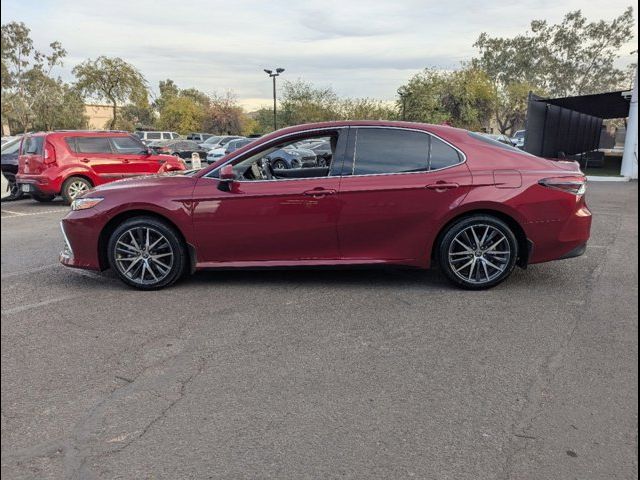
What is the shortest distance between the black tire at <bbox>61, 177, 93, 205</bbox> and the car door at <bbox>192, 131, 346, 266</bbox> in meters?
7.56

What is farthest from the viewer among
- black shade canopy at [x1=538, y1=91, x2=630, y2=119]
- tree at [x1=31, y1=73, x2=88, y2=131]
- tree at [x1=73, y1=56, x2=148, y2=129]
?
tree at [x1=73, y1=56, x2=148, y2=129]

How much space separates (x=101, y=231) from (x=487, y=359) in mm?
3768

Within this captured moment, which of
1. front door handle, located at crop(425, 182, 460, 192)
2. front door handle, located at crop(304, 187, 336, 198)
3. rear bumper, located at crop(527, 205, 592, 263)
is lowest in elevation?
rear bumper, located at crop(527, 205, 592, 263)

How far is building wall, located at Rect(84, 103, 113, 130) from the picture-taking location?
3497cm

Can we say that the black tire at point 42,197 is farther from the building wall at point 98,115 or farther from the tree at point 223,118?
the tree at point 223,118

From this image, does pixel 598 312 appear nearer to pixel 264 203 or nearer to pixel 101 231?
pixel 264 203

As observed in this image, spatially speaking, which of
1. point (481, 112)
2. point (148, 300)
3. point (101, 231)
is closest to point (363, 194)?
point (148, 300)

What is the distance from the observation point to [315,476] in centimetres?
240

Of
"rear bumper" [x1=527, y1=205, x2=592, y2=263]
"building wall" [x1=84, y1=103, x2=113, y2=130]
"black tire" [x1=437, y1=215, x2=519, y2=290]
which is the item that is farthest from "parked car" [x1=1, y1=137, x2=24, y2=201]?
"building wall" [x1=84, y1=103, x2=113, y2=130]

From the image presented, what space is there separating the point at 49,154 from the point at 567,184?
10.3 meters

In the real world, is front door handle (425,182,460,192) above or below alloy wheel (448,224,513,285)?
above

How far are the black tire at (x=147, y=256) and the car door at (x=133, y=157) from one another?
7.26 m

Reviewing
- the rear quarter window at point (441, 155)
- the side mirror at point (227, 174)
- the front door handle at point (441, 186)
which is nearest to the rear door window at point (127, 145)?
the side mirror at point (227, 174)

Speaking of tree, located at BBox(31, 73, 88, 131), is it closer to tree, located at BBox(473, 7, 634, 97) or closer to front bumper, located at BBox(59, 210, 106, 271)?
front bumper, located at BBox(59, 210, 106, 271)
